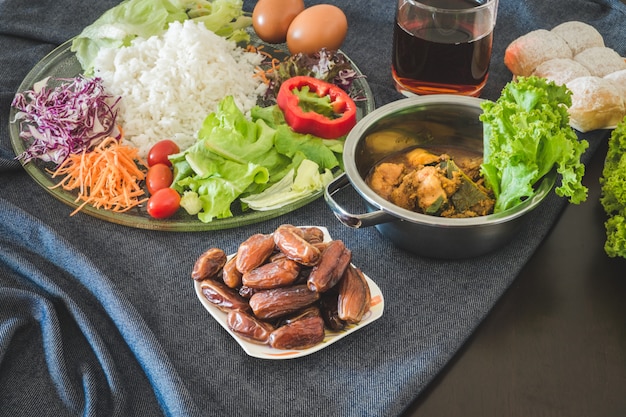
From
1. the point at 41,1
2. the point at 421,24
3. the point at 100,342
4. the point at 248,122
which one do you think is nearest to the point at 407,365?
the point at 100,342

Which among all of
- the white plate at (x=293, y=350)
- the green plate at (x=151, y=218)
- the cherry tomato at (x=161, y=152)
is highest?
the cherry tomato at (x=161, y=152)

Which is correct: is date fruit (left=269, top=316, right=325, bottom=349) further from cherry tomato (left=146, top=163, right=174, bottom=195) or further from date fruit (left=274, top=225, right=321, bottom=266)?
Result: cherry tomato (left=146, top=163, right=174, bottom=195)

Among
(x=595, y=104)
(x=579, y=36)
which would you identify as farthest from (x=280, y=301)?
(x=579, y=36)

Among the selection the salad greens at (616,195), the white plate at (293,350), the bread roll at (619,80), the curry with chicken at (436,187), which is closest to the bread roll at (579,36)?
the bread roll at (619,80)

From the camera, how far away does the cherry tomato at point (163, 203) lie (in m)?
1.48

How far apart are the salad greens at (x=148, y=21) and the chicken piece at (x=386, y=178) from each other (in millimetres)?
791

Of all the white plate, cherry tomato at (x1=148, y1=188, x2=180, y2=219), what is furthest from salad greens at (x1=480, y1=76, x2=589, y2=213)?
cherry tomato at (x1=148, y1=188, x2=180, y2=219)

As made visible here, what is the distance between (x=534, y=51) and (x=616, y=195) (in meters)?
0.59

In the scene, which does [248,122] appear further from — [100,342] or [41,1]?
[41,1]

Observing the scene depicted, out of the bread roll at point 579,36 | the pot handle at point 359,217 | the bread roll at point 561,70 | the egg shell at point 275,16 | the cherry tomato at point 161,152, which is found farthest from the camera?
the egg shell at point 275,16

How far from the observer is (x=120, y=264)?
1.43m

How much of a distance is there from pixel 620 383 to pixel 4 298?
1109 mm

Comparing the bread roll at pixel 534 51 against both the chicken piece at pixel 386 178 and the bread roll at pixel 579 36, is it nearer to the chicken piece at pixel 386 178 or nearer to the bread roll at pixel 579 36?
the bread roll at pixel 579 36

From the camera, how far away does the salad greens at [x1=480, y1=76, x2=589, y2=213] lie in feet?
4.06
